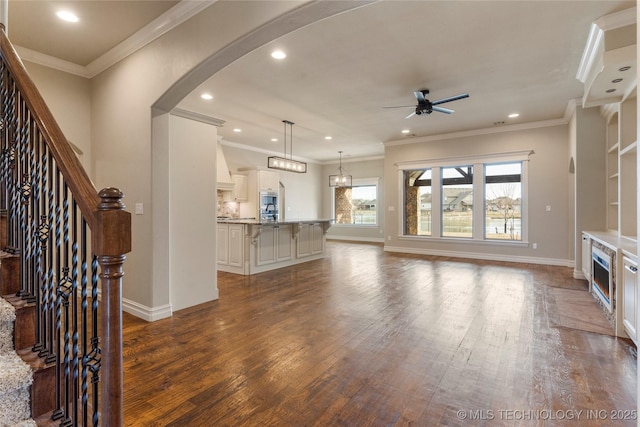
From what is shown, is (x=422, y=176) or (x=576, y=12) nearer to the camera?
(x=576, y=12)

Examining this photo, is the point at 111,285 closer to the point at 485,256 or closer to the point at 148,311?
the point at 148,311

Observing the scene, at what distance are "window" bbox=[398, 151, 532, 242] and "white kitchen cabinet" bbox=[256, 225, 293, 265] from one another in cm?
369

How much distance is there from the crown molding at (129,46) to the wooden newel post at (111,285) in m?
2.56

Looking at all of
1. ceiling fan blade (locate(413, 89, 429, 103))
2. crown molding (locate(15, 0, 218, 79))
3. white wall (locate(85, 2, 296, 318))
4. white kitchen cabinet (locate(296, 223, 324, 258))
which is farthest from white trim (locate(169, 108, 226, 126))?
white kitchen cabinet (locate(296, 223, 324, 258))

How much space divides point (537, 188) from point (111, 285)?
8.14 m

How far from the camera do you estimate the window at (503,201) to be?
7.27 m

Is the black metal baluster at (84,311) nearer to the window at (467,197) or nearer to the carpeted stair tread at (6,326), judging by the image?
the carpeted stair tread at (6,326)

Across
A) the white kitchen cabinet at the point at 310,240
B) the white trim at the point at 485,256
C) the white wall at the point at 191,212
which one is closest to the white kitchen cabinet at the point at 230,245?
the white kitchen cabinet at the point at 310,240

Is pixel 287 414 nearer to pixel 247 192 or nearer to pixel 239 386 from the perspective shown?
pixel 239 386

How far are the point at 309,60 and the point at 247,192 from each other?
5.47 m

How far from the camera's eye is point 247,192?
8906 mm

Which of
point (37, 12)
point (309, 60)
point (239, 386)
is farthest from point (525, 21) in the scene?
point (37, 12)

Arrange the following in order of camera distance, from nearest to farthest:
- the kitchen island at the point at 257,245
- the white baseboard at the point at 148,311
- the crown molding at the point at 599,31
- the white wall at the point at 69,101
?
the crown molding at the point at 599,31
the white baseboard at the point at 148,311
the white wall at the point at 69,101
the kitchen island at the point at 257,245

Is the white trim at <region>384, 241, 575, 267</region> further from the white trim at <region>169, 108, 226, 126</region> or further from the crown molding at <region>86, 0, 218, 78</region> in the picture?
the crown molding at <region>86, 0, 218, 78</region>
